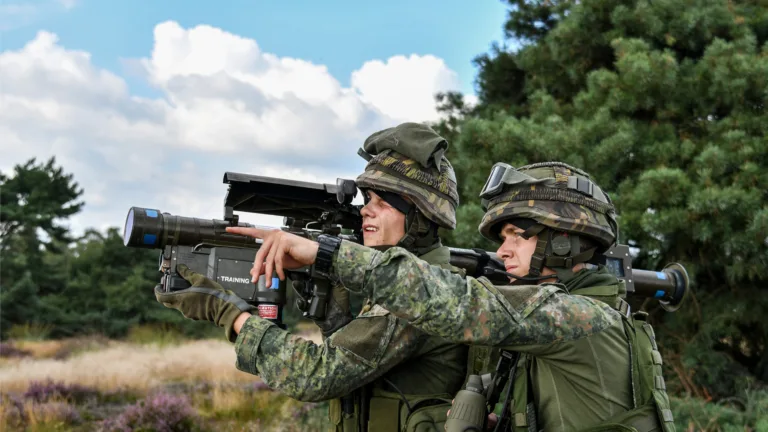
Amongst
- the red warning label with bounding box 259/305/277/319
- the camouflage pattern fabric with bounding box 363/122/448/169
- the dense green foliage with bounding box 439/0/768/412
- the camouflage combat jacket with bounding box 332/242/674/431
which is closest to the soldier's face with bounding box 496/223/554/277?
the camouflage combat jacket with bounding box 332/242/674/431

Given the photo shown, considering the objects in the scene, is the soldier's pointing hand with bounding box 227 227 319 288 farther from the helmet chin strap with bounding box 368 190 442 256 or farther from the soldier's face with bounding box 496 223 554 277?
the helmet chin strap with bounding box 368 190 442 256

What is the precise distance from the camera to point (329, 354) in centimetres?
268

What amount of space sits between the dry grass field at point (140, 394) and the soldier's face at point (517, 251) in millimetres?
5723

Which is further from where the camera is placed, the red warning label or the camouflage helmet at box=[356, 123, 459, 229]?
the red warning label

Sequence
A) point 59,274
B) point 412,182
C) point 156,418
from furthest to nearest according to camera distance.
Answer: point 59,274 < point 156,418 < point 412,182

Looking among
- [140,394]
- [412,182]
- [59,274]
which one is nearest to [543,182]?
[412,182]

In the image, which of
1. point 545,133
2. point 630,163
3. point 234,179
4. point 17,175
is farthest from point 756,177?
point 17,175

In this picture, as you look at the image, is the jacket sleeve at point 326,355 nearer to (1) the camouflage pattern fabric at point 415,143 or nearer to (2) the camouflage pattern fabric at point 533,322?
(2) the camouflage pattern fabric at point 533,322

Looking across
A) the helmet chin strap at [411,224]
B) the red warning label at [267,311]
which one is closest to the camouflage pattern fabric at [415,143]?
the helmet chin strap at [411,224]

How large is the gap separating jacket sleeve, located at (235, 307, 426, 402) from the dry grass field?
5.48 metres

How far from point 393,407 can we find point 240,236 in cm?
115

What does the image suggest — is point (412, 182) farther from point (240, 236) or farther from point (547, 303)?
point (547, 303)

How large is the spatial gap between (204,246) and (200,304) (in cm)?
44

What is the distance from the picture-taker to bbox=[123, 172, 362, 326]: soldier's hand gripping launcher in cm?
326
